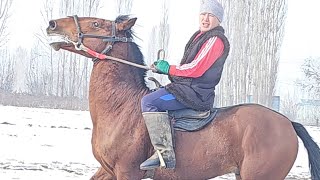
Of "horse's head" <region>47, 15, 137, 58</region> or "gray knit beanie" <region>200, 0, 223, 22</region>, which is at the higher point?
"gray knit beanie" <region>200, 0, 223, 22</region>

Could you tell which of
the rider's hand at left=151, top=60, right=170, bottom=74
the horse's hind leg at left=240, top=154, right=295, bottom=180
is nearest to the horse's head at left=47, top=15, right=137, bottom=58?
the rider's hand at left=151, top=60, right=170, bottom=74

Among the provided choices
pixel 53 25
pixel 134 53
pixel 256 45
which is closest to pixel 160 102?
pixel 134 53

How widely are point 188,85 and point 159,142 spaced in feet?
1.83

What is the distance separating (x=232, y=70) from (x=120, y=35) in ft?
68.1

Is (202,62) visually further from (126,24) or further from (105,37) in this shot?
(105,37)

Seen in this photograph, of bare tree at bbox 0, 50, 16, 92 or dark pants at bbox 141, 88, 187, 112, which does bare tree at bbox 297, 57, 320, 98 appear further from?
dark pants at bbox 141, 88, 187, 112

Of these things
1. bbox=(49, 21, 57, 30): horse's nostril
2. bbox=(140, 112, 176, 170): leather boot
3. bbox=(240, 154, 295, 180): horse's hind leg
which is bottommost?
bbox=(240, 154, 295, 180): horse's hind leg

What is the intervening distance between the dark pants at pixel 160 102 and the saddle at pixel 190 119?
7cm

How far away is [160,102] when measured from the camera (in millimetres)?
4027

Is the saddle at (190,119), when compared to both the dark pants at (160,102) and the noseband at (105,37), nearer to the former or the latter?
the dark pants at (160,102)

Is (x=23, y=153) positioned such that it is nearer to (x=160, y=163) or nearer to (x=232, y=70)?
(x=160, y=163)

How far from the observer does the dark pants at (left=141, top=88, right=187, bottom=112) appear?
399cm

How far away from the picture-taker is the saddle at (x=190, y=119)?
4.10 m

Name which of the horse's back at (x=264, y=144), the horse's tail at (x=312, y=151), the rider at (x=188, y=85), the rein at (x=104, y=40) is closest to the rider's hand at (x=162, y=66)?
the rider at (x=188, y=85)
